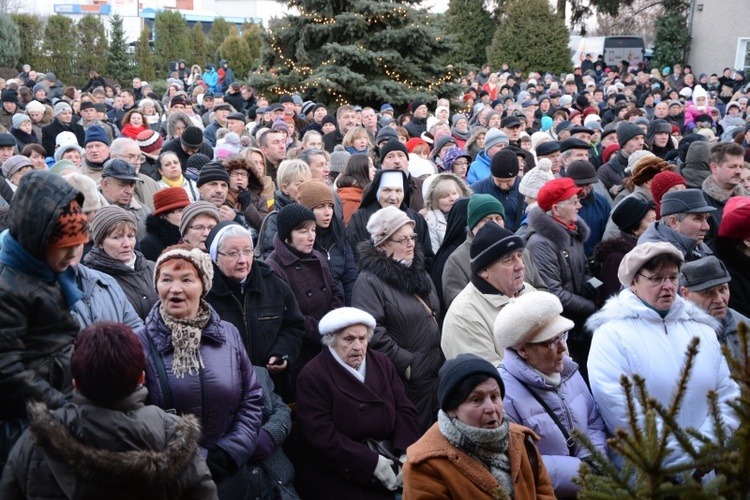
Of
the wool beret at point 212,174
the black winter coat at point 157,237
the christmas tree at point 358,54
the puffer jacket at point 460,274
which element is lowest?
the puffer jacket at point 460,274

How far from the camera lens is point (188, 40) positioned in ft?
143

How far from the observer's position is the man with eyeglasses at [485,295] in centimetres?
494

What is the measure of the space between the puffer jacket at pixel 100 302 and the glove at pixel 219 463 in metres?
0.86

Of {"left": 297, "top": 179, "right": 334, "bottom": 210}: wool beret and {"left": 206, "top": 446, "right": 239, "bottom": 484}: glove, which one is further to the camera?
{"left": 297, "top": 179, "right": 334, "bottom": 210}: wool beret


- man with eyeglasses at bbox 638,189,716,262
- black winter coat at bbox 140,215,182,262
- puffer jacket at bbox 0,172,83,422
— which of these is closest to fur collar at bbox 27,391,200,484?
puffer jacket at bbox 0,172,83,422

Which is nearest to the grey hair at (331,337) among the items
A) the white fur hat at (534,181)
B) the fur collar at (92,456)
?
the fur collar at (92,456)

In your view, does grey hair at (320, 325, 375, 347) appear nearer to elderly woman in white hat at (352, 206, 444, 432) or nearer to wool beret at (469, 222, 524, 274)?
elderly woman in white hat at (352, 206, 444, 432)

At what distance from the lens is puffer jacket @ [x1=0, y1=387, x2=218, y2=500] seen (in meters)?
3.03

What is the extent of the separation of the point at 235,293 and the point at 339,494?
1390mm

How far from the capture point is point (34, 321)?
3383 millimetres

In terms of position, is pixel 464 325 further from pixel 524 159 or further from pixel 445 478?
pixel 524 159

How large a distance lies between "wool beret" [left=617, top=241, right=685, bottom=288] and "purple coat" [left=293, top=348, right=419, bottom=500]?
1.58 meters

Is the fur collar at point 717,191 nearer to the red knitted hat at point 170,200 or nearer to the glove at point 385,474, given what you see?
the glove at point 385,474

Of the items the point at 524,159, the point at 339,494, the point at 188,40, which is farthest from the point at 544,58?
the point at 339,494
